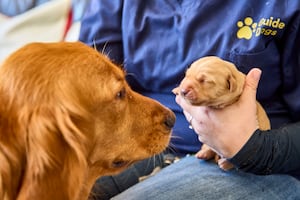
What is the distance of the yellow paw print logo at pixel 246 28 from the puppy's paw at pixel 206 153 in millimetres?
280

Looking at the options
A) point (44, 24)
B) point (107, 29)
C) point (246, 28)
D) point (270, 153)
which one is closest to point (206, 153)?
point (270, 153)

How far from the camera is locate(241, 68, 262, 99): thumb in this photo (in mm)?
1168

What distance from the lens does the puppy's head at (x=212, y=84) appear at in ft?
3.82

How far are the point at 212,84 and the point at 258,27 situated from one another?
20 cm

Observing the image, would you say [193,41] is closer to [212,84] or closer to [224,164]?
[212,84]

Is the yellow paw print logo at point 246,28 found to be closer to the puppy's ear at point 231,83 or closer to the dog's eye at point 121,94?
the puppy's ear at point 231,83

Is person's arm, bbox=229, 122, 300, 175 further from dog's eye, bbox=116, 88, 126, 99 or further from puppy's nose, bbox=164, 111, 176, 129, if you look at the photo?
dog's eye, bbox=116, 88, 126, 99

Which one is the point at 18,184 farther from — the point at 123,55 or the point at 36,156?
the point at 123,55

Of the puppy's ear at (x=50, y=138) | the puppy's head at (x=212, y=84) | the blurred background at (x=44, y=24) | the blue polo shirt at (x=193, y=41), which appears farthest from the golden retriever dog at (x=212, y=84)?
the blurred background at (x=44, y=24)

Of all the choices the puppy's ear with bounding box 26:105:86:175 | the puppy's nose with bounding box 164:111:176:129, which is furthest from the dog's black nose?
the puppy's ear with bounding box 26:105:86:175

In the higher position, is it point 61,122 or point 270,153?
point 61,122

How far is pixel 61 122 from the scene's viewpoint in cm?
90

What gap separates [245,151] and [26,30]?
93cm

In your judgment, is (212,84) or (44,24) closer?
(212,84)
